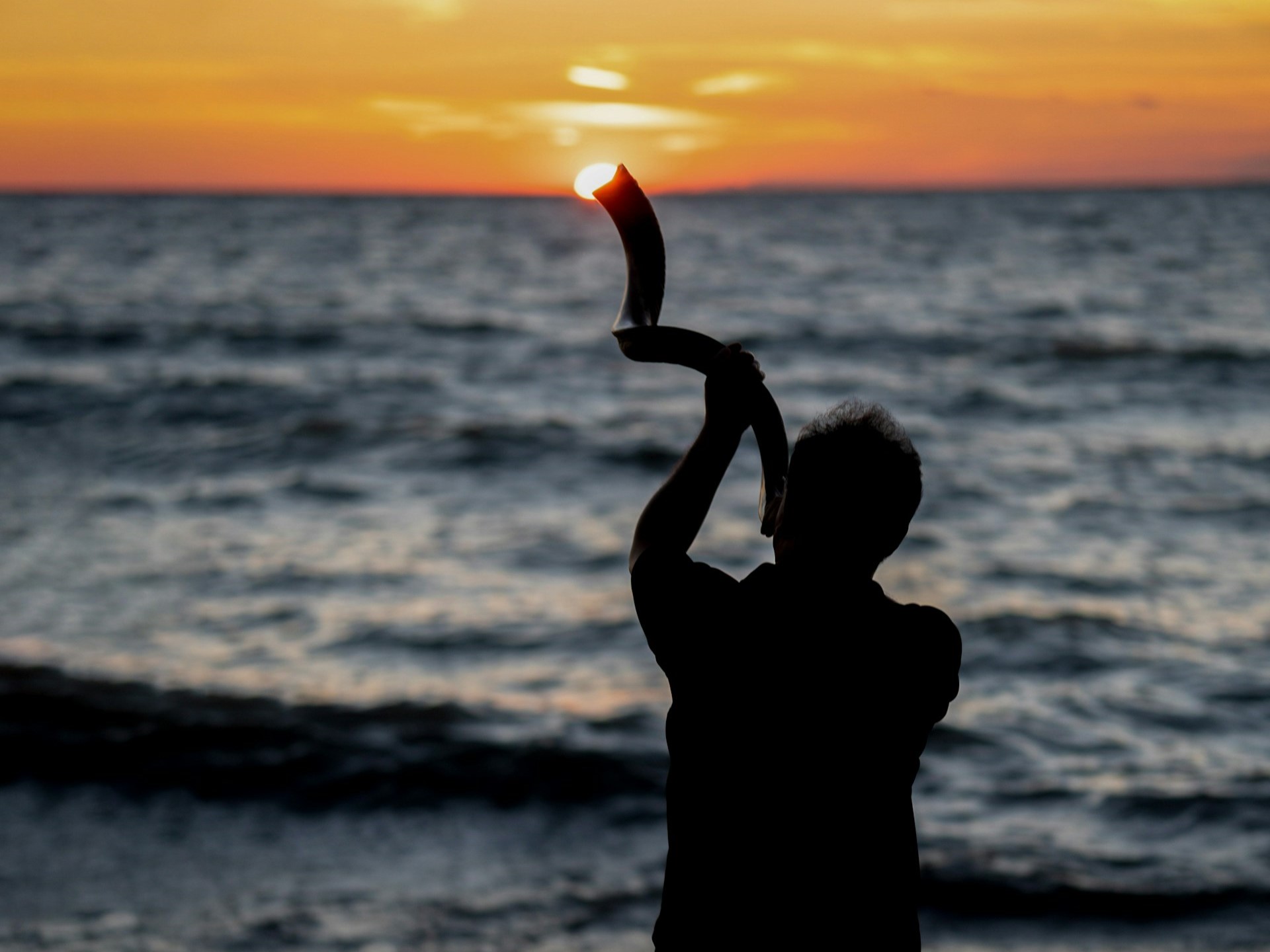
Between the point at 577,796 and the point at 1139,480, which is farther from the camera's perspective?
the point at 1139,480

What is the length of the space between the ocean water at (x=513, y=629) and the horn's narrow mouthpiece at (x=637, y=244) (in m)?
0.66

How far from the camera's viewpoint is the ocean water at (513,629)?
18.5ft

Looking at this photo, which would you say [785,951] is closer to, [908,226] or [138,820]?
[138,820]

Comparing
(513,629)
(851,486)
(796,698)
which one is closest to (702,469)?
(851,486)

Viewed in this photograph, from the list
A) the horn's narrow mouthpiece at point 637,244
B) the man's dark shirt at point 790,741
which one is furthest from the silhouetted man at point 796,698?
the horn's narrow mouthpiece at point 637,244

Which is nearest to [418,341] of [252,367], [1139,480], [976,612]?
[252,367]

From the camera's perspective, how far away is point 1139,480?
527 inches

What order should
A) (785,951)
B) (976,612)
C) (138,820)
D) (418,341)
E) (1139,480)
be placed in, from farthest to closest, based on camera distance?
(418,341) → (1139,480) → (976,612) → (138,820) → (785,951)

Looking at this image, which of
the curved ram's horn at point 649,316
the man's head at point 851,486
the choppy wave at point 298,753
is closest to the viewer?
the man's head at point 851,486

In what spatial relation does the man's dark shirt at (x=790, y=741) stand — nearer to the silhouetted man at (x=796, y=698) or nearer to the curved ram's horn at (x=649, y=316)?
the silhouetted man at (x=796, y=698)

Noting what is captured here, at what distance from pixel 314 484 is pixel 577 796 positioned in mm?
7840

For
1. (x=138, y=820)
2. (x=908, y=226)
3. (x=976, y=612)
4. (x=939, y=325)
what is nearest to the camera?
(x=138, y=820)

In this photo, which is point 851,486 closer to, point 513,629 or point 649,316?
point 649,316

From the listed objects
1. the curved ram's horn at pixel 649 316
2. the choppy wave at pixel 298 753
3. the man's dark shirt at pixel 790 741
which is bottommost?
the choppy wave at pixel 298 753
